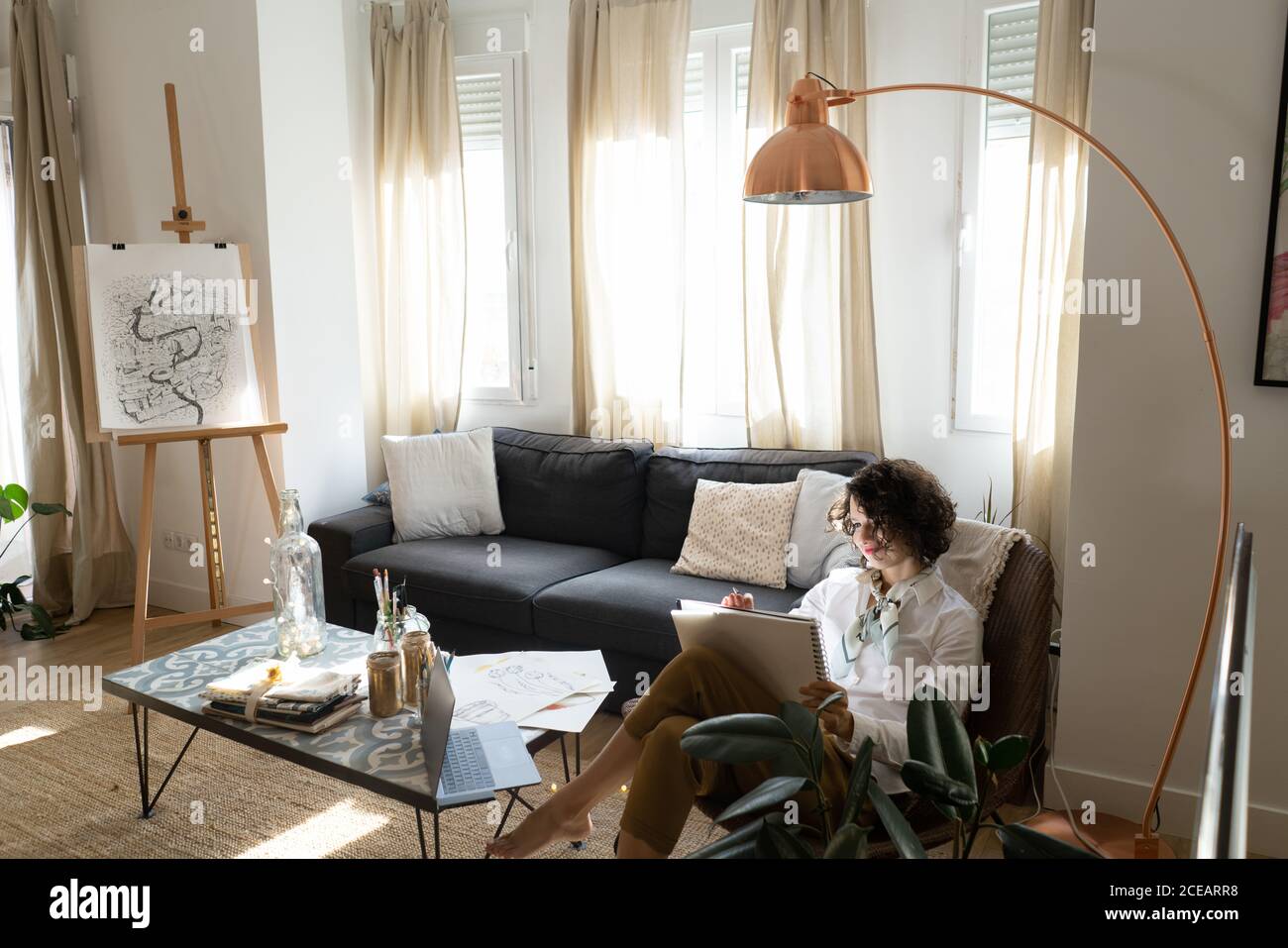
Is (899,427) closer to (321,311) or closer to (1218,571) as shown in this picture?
(1218,571)

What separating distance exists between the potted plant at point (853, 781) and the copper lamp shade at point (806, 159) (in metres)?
1.23

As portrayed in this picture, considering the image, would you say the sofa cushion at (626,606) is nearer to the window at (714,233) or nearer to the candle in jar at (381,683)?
the window at (714,233)

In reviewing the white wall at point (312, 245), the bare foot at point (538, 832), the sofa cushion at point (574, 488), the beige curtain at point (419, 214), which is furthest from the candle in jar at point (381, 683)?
the beige curtain at point (419, 214)

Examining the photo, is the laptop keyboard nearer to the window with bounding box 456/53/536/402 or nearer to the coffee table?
the coffee table

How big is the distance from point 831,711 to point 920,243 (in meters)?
2.16

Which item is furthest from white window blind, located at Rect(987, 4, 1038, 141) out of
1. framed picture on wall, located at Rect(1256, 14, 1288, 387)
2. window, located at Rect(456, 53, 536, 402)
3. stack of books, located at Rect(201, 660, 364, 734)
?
stack of books, located at Rect(201, 660, 364, 734)

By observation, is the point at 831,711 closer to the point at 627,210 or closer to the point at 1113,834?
the point at 1113,834

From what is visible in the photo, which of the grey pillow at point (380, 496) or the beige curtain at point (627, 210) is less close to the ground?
the beige curtain at point (627, 210)

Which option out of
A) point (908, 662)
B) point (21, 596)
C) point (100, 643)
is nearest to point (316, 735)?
point (908, 662)

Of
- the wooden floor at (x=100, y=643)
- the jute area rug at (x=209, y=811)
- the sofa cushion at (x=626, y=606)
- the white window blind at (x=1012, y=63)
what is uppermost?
the white window blind at (x=1012, y=63)

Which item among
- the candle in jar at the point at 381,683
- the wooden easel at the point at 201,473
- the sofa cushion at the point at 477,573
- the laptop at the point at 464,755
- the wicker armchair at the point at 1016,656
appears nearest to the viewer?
Answer: the laptop at the point at 464,755

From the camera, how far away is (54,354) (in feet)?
14.5

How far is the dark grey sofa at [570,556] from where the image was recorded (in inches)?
128

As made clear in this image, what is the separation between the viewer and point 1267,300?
2357mm
